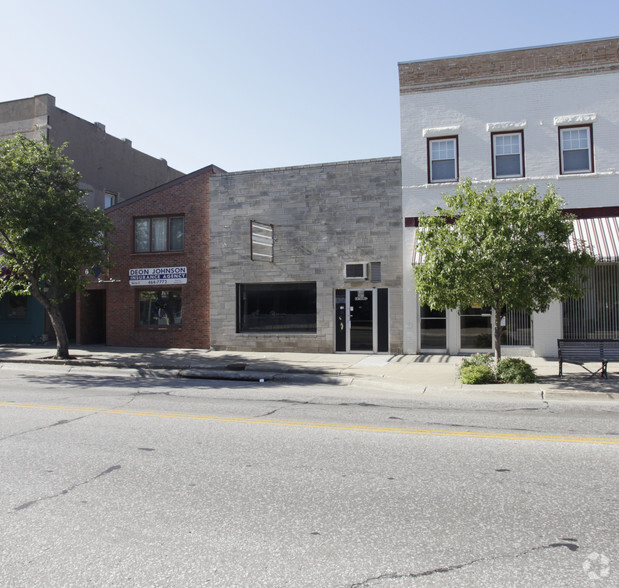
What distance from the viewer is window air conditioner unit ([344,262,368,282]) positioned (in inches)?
665

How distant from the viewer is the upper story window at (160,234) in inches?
767

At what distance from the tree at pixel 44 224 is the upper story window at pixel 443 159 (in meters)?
10.3

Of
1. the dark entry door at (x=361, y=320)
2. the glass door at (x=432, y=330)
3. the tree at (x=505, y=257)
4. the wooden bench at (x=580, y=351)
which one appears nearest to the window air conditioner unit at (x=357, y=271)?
the dark entry door at (x=361, y=320)

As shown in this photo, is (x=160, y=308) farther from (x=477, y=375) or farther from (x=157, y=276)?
(x=477, y=375)

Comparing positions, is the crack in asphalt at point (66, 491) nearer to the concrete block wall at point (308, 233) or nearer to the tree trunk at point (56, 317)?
the concrete block wall at point (308, 233)

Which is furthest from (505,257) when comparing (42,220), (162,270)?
(162,270)

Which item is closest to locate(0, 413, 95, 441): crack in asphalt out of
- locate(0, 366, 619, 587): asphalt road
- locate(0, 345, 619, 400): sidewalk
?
locate(0, 366, 619, 587): asphalt road

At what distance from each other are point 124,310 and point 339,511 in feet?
56.2

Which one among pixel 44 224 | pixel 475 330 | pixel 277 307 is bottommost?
pixel 475 330

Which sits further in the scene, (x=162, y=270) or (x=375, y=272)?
(x=162, y=270)

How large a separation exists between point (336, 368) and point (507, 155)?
8452 mm

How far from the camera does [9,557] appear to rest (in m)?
3.58

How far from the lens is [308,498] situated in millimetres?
4602

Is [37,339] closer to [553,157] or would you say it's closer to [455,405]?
[455,405]
